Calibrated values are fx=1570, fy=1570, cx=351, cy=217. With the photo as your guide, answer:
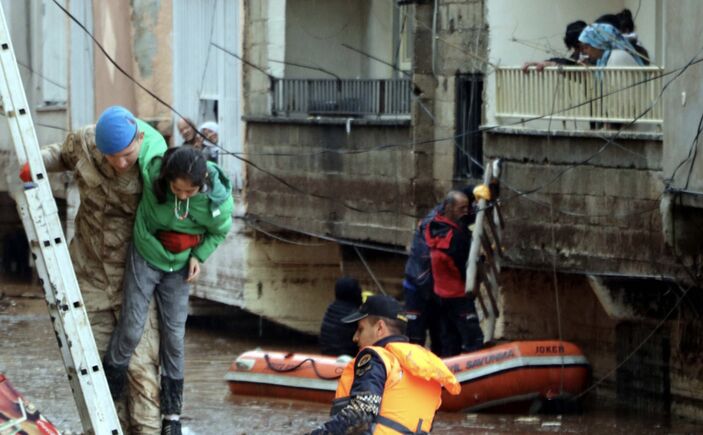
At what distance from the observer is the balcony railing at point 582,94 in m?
12.7

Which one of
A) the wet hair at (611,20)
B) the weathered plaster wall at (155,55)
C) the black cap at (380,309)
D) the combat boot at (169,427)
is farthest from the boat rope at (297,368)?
the weathered plaster wall at (155,55)

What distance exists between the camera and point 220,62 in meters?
18.7

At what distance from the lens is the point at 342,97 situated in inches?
672

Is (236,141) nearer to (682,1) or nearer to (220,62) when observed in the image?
(220,62)

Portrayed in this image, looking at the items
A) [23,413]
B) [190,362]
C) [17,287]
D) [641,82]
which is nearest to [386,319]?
[23,413]

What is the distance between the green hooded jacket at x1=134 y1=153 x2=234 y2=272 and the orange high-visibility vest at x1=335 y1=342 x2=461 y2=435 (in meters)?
2.09

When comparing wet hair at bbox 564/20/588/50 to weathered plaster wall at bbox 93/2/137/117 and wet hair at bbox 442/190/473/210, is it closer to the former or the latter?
wet hair at bbox 442/190/473/210

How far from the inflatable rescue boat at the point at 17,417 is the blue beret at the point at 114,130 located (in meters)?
1.48

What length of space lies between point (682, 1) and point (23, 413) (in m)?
6.21

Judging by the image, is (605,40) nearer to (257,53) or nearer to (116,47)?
(257,53)

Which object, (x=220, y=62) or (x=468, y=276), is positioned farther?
(x=220, y=62)

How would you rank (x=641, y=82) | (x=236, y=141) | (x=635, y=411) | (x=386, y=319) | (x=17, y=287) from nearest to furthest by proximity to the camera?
(x=386, y=319) < (x=641, y=82) < (x=635, y=411) < (x=236, y=141) < (x=17, y=287)

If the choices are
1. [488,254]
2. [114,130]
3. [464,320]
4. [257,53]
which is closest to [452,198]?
[488,254]

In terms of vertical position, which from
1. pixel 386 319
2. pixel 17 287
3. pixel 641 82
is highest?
pixel 641 82
